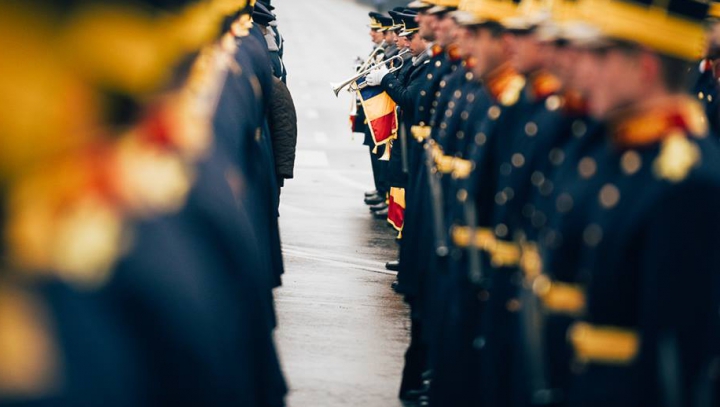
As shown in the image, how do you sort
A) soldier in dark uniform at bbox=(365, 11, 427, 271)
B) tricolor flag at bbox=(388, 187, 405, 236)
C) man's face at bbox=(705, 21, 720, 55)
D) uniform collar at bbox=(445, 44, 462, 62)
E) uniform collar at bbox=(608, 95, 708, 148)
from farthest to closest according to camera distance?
1. tricolor flag at bbox=(388, 187, 405, 236)
2. soldier in dark uniform at bbox=(365, 11, 427, 271)
3. uniform collar at bbox=(445, 44, 462, 62)
4. man's face at bbox=(705, 21, 720, 55)
5. uniform collar at bbox=(608, 95, 708, 148)

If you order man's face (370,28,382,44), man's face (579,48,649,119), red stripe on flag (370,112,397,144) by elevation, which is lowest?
red stripe on flag (370,112,397,144)

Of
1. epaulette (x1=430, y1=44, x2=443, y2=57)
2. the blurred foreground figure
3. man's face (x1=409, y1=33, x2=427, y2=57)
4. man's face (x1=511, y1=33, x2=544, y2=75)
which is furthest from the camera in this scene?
man's face (x1=409, y1=33, x2=427, y2=57)

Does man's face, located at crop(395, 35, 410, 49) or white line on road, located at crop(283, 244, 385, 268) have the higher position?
man's face, located at crop(395, 35, 410, 49)

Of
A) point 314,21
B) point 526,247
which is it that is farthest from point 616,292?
point 314,21

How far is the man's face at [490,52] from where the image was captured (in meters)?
5.95

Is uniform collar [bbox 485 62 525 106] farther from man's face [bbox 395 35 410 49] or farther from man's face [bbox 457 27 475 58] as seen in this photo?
man's face [bbox 395 35 410 49]

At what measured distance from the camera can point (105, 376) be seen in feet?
8.88

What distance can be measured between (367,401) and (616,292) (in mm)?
4071

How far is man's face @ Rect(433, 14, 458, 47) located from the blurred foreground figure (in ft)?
15.4

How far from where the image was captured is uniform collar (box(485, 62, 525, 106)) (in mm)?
5617

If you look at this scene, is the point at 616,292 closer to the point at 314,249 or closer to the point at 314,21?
the point at 314,249

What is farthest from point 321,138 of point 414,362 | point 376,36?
point 414,362

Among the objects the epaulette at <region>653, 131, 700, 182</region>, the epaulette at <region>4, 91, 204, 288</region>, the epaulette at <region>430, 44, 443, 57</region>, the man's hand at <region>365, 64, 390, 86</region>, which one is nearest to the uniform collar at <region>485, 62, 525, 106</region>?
the epaulette at <region>653, 131, 700, 182</region>

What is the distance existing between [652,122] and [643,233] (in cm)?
34
